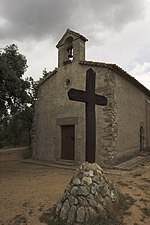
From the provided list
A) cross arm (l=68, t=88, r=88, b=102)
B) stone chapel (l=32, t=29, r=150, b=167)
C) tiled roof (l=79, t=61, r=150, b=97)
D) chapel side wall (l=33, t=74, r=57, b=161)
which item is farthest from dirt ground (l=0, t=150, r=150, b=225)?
tiled roof (l=79, t=61, r=150, b=97)

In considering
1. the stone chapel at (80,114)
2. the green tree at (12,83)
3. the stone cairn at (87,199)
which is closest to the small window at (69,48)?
the stone chapel at (80,114)

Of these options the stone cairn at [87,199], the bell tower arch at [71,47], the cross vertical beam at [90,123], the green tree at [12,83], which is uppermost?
the bell tower arch at [71,47]

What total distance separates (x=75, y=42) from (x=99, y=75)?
2.48 metres

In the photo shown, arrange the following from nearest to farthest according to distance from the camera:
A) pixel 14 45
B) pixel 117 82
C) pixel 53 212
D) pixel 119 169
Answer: pixel 53 212
pixel 119 169
pixel 14 45
pixel 117 82

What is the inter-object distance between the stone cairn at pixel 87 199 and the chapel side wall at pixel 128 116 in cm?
618

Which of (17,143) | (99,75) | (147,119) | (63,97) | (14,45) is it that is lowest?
(17,143)

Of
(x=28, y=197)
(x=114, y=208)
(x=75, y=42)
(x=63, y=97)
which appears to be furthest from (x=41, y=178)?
(x=75, y=42)

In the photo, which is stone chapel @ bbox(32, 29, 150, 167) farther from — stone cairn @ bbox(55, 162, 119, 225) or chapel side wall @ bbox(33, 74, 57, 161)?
stone cairn @ bbox(55, 162, 119, 225)

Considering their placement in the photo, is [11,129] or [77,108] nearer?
[77,108]

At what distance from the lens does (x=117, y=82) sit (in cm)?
1195

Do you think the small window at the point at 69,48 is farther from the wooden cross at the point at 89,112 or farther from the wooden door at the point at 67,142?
the wooden cross at the point at 89,112

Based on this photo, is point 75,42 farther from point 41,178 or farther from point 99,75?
point 41,178

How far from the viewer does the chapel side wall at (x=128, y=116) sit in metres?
11.9

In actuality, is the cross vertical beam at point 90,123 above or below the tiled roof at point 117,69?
below
